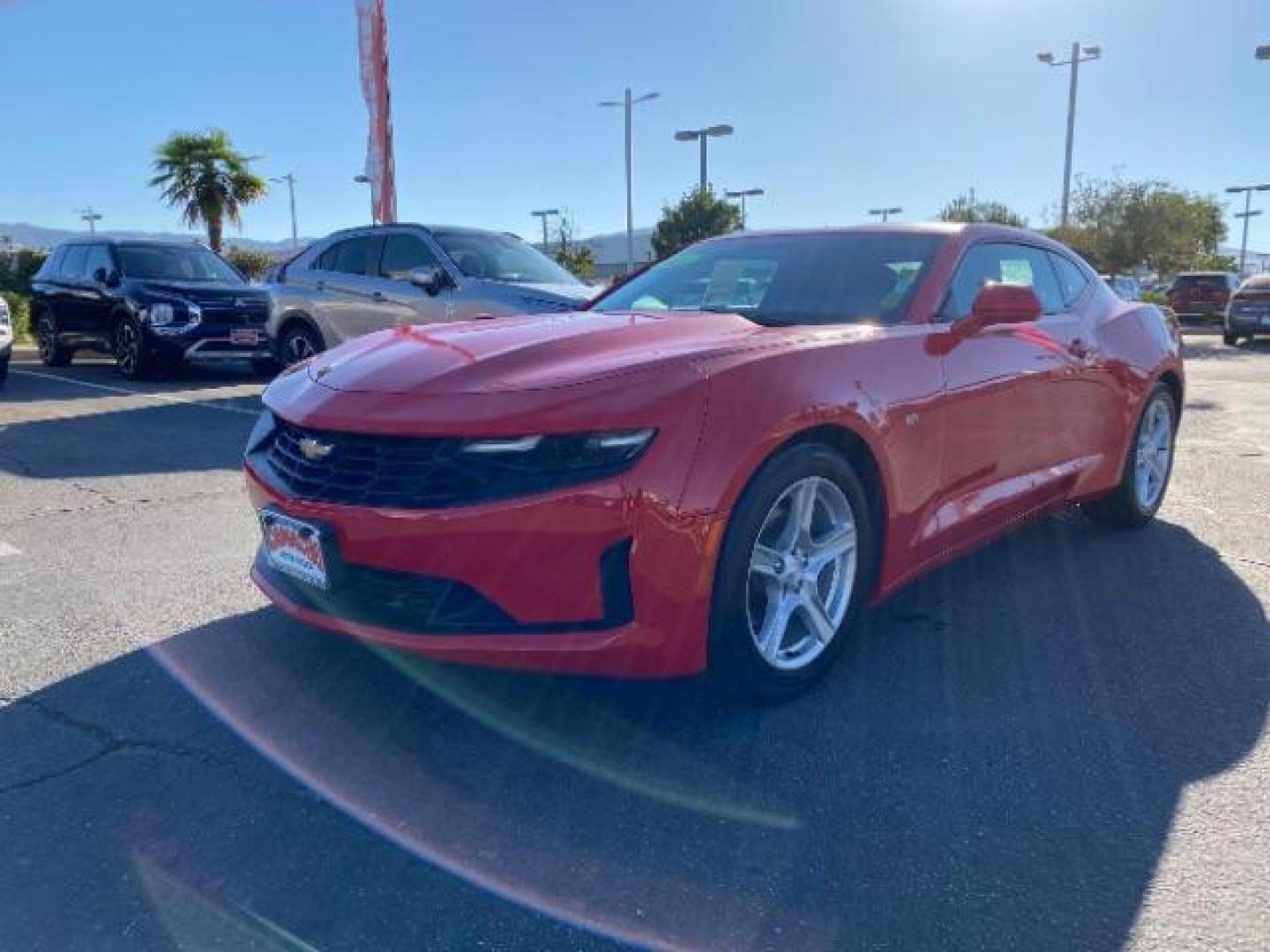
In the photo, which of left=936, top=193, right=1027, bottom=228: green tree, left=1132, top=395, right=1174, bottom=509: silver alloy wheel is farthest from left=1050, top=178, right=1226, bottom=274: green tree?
left=1132, top=395, right=1174, bottom=509: silver alloy wheel

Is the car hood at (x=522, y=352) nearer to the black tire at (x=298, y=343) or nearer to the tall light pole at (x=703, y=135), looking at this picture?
the black tire at (x=298, y=343)

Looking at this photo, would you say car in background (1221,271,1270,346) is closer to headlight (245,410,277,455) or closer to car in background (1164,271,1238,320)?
car in background (1164,271,1238,320)

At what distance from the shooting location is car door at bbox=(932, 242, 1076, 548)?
3.50 m

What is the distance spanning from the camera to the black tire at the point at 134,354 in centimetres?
1137

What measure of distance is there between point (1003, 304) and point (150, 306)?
10205 mm

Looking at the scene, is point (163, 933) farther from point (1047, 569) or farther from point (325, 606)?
point (1047, 569)

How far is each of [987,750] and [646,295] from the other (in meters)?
2.32

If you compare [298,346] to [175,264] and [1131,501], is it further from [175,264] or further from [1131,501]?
[1131,501]

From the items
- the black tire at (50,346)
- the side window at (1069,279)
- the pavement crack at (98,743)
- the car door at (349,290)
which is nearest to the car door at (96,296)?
the black tire at (50,346)

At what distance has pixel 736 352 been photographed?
2852 mm

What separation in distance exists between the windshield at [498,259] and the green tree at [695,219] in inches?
950

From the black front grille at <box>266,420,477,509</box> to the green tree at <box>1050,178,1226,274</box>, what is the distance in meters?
35.1

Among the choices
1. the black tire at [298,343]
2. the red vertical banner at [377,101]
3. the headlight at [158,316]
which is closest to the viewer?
the black tire at [298,343]

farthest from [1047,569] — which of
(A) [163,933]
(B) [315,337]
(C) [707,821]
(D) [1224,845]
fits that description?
(B) [315,337]
